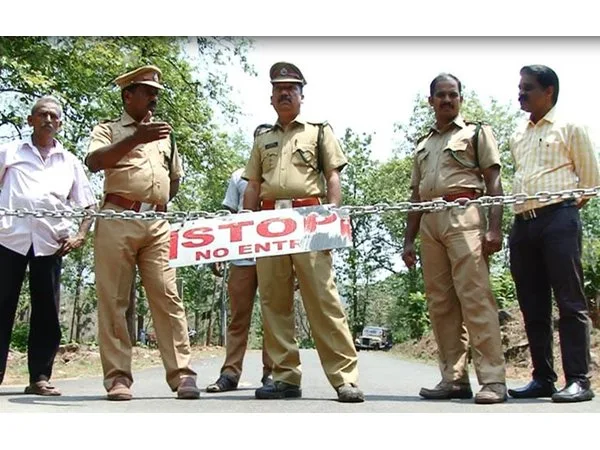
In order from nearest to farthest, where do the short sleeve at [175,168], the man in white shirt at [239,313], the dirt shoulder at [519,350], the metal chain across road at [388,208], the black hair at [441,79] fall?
1. the metal chain across road at [388,208]
2. the black hair at [441,79]
3. the short sleeve at [175,168]
4. the man in white shirt at [239,313]
5. the dirt shoulder at [519,350]

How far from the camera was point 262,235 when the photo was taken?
14.4 ft

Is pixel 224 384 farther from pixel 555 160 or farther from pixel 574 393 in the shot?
pixel 555 160

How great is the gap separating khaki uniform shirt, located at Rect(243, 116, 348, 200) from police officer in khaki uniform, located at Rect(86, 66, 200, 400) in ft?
2.16

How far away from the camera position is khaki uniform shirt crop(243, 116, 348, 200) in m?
4.65

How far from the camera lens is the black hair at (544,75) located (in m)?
4.71

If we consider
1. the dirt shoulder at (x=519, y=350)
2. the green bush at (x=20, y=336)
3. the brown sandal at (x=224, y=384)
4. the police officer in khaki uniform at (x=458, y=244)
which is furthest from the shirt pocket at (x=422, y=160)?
the green bush at (x=20, y=336)

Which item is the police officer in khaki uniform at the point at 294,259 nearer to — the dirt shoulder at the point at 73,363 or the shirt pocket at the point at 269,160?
the shirt pocket at the point at 269,160

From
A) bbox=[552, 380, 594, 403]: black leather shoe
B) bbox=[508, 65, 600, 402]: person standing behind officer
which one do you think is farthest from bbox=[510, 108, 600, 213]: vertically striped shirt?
bbox=[552, 380, 594, 403]: black leather shoe

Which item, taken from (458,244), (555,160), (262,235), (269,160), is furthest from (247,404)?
(555,160)

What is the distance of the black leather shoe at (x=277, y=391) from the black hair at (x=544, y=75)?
2.41m

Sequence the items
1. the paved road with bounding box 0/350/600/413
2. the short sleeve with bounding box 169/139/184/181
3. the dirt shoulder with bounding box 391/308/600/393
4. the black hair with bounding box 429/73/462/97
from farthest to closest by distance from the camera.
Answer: the dirt shoulder with bounding box 391/308/600/393
the short sleeve with bounding box 169/139/184/181
the black hair with bounding box 429/73/462/97
the paved road with bounding box 0/350/600/413

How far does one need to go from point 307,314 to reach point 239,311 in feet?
4.27

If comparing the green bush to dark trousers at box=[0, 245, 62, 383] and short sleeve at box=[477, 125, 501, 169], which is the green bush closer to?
dark trousers at box=[0, 245, 62, 383]
